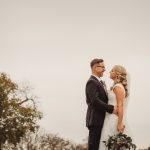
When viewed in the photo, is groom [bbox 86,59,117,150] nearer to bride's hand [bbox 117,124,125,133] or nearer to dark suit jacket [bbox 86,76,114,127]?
dark suit jacket [bbox 86,76,114,127]

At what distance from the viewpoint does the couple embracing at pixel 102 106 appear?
33.6 ft

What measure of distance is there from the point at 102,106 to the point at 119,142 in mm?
823

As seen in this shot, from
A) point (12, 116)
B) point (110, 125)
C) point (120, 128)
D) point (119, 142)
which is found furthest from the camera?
point (12, 116)

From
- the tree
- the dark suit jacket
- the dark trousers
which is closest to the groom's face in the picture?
the dark suit jacket

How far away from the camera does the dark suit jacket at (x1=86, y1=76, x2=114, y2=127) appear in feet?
33.5

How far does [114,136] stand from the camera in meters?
10.1

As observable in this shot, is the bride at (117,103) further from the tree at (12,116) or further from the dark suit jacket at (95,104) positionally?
the tree at (12,116)

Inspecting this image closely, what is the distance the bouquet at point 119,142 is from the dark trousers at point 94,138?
21 cm

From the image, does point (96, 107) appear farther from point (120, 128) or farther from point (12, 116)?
point (12, 116)

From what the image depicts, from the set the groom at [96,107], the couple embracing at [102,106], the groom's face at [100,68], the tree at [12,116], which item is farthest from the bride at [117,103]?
the tree at [12,116]

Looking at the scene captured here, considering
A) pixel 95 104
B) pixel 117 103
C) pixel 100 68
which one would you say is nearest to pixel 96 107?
pixel 95 104

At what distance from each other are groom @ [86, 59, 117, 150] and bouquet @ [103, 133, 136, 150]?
29 centimetres

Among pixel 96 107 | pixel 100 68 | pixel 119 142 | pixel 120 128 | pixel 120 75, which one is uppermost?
pixel 100 68

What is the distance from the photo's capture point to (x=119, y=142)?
32.5ft
